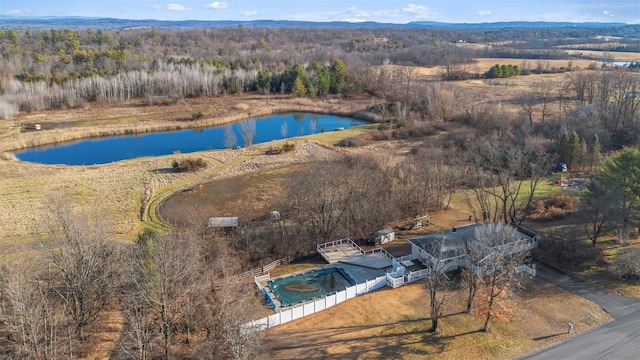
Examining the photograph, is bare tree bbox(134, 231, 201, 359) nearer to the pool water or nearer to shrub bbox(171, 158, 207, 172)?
the pool water

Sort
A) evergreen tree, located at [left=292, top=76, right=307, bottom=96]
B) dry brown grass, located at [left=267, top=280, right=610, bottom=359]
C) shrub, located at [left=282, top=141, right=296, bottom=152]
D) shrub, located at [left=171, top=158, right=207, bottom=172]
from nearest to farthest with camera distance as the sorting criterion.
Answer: dry brown grass, located at [left=267, top=280, right=610, bottom=359], shrub, located at [left=171, top=158, right=207, bottom=172], shrub, located at [left=282, top=141, right=296, bottom=152], evergreen tree, located at [left=292, top=76, right=307, bottom=96]

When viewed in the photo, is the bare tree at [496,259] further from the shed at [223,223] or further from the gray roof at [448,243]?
the shed at [223,223]

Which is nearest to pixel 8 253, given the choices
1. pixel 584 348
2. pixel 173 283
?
pixel 173 283

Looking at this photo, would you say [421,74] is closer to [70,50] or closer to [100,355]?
[70,50]

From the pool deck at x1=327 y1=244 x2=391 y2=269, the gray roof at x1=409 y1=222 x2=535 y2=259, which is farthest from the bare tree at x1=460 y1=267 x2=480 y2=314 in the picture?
the pool deck at x1=327 y1=244 x2=391 y2=269

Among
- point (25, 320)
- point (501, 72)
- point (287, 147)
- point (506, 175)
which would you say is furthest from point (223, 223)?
point (501, 72)

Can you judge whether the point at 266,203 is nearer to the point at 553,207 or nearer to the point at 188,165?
the point at 188,165

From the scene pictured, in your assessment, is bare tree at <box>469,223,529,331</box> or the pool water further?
the pool water

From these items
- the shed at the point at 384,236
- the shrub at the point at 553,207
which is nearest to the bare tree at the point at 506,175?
the shrub at the point at 553,207
